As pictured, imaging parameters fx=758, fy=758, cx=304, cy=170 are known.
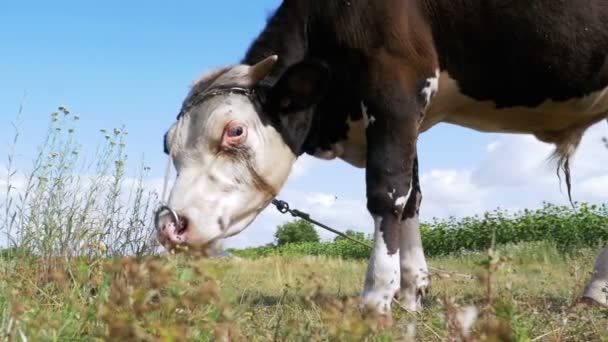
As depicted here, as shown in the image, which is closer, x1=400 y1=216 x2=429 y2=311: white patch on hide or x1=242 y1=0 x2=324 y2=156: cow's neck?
x1=242 y1=0 x2=324 y2=156: cow's neck

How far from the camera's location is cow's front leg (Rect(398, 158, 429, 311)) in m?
5.00

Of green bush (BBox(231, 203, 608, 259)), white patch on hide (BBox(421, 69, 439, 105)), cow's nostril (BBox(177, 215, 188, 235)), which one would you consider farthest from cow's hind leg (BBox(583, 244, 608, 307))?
green bush (BBox(231, 203, 608, 259))

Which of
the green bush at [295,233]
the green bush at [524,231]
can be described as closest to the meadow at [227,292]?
the green bush at [524,231]

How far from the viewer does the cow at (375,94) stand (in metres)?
4.30

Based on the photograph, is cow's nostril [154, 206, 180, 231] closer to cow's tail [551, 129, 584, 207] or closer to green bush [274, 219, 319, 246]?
cow's tail [551, 129, 584, 207]

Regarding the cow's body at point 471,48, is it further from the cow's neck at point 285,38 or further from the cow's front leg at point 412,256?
the cow's front leg at point 412,256

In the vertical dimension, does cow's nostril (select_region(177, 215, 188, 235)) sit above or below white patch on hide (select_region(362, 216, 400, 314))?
above

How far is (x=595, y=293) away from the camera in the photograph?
16.1 ft

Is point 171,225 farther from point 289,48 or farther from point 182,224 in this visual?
point 289,48

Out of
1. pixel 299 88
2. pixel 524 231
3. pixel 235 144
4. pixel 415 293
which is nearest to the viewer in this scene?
pixel 235 144

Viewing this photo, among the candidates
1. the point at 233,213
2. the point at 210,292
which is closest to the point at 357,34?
the point at 233,213

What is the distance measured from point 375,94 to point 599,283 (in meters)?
2.05

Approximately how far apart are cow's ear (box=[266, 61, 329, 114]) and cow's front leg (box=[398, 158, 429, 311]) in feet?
3.86

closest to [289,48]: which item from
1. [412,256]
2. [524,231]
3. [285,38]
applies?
[285,38]
